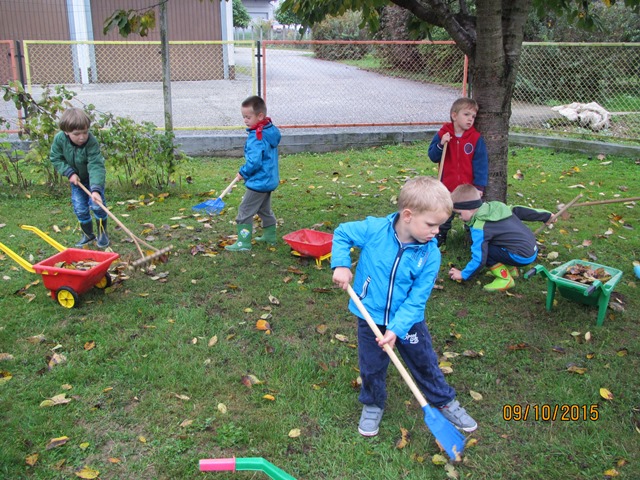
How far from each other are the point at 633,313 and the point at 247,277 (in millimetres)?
3140

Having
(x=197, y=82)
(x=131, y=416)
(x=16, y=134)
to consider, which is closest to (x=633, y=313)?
(x=131, y=416)

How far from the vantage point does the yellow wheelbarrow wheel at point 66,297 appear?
4176 millimetres

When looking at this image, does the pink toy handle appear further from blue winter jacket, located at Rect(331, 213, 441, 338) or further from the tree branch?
the tree branch

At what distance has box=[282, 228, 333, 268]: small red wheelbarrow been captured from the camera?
5008 mm

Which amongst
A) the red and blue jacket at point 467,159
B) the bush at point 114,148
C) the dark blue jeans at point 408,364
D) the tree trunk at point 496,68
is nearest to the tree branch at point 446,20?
the tree trunk at point 496,68

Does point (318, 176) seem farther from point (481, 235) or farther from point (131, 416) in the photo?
point (131, 416)

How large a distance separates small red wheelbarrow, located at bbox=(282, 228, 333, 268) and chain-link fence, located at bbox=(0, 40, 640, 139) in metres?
3.87

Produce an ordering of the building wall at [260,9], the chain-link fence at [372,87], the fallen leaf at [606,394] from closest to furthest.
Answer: the fallen leaf at [606,394] → the chain-link fence at [372,87] → the building wall at [260,9]

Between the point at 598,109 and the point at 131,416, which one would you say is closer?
the point at 131,416

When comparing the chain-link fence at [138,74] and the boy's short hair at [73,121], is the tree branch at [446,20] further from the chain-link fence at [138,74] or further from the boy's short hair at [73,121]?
the chain-link fence at [138,74]

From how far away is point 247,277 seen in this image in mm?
4891

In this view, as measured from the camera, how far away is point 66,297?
167 inches

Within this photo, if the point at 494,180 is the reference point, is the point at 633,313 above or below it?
below

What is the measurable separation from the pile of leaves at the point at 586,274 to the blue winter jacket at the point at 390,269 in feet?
6.14
